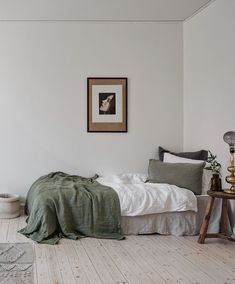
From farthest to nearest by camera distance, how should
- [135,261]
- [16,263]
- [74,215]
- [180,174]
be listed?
[180,174]
[74,215]
[135,261]
[16,263]

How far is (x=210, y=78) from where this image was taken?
4.88 metres

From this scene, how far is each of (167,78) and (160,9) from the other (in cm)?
101

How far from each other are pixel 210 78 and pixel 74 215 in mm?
2277

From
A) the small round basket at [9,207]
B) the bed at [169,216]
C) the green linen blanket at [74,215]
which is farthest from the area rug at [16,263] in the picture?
the small round basket at [9,207]

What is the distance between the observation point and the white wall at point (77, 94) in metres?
5.47

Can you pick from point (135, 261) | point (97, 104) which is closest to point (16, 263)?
point (135, 261)

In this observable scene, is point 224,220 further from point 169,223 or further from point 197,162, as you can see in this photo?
point 197,162

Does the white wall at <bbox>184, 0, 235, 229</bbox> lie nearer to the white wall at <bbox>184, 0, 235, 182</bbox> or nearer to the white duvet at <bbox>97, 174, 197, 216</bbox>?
the white wall at <bbox>184, 0, 235, 182</bbox>

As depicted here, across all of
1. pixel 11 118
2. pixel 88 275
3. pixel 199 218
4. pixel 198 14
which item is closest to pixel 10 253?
pixel 88 275

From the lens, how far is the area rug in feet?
Answer: 9.82

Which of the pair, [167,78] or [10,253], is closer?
[10,253]

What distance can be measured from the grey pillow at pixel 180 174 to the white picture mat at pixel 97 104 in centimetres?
103

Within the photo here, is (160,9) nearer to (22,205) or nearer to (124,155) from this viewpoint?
(124,155)

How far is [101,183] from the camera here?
491 cm
